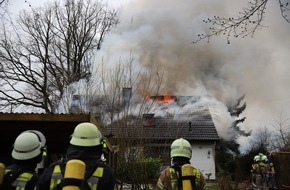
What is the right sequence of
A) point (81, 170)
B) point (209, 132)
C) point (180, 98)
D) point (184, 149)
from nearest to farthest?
1. point (81, 170)
2. point (184, 149)
3. point (180, 98)
4. point (209, 132)

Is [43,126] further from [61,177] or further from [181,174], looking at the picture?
[61,177]

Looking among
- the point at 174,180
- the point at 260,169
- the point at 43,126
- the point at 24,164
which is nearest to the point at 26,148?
the point at 24,164

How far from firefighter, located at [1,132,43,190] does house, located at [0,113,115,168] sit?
2240mm

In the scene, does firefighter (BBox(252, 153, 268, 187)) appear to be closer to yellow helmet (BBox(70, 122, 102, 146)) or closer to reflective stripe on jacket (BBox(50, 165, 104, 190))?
yellow helmet (BBox(70, 122, 102, 146))

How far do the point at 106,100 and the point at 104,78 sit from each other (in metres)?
1.44

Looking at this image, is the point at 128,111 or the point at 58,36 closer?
the point at 128,111

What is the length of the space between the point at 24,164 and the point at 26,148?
0.52ft

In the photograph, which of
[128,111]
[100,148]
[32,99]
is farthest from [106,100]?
[32,99]

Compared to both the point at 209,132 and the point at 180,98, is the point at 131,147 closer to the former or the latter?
the point at 180,98

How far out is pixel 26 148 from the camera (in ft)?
13.1

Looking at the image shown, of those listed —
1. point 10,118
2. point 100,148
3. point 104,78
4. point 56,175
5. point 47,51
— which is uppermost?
Answer: point 47,51

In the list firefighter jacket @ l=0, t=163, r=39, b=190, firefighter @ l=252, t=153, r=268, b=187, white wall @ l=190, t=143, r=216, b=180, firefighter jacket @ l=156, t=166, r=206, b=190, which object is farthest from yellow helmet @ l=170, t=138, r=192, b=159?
white wall @ l=190, t=143, r=216, b=180

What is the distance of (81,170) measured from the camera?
3016 millimetres

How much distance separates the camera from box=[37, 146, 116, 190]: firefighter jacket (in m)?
3.31
